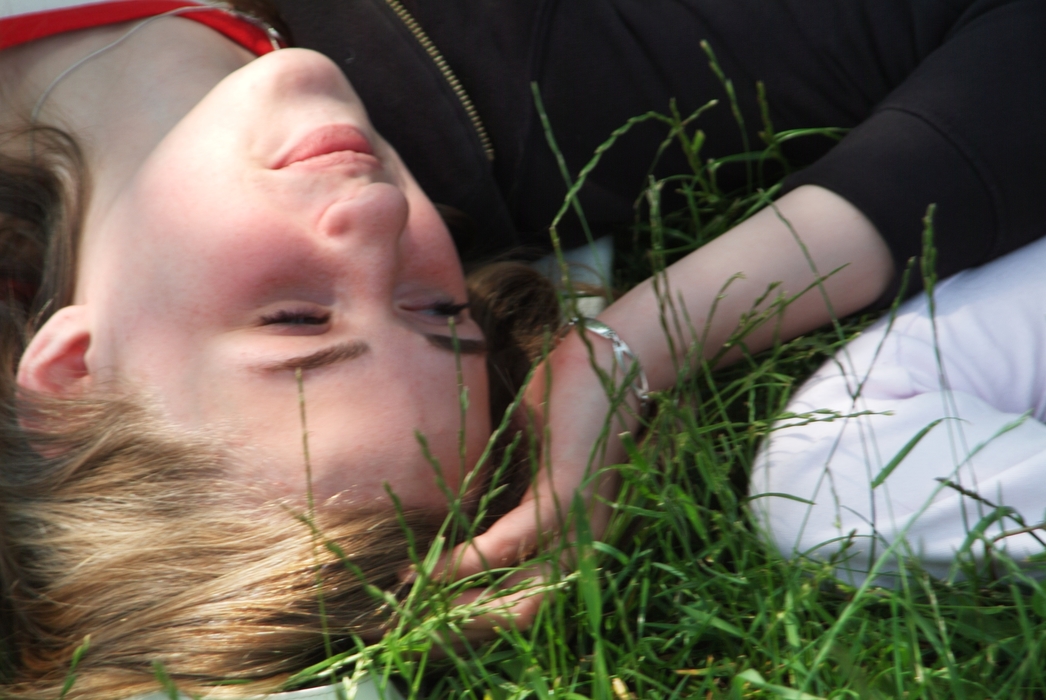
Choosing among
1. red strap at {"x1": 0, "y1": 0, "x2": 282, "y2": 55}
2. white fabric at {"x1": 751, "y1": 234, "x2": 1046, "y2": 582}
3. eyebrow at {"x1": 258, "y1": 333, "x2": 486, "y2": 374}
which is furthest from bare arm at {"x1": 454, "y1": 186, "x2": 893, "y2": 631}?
red strap at {"x1": 0, "y1": 0, "x2": 282, "y2": 55}

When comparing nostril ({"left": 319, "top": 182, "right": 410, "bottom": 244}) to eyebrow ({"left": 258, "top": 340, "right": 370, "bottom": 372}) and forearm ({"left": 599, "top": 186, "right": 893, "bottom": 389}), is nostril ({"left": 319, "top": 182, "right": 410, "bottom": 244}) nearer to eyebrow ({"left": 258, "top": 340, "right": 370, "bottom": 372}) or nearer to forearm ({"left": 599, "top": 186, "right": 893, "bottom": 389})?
eyebrow ({"left": 258, "top": 340, "right": 370, "bottom": 372})

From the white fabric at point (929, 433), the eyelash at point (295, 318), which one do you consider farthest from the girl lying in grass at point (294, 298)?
the white fabric at point (929, 433)

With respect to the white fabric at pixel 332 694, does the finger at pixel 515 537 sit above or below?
above

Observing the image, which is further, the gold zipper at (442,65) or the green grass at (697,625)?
the gold zipper at (442,65)

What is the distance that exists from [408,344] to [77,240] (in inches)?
28.8

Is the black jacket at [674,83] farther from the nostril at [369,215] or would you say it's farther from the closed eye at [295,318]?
the closed eye at [295,318]

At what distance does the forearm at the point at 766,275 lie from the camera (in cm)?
169

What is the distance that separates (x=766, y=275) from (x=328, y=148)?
0.87 m

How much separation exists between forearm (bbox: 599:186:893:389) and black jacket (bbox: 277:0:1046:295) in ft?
0.17

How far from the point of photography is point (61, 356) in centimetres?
154

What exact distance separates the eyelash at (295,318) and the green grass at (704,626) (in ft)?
1.50

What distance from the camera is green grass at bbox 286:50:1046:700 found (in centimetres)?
121

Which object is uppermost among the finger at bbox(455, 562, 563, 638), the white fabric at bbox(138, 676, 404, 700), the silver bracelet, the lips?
the lips

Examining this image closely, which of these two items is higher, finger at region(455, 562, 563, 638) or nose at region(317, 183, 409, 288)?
nose at region(317, 183, 409, 288)
